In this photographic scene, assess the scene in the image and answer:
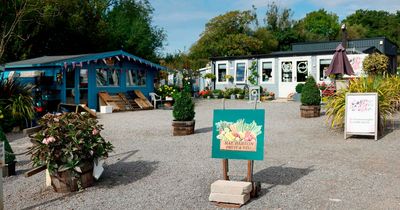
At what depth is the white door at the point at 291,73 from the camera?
24.5 m

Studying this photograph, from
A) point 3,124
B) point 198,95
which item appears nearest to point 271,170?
point 3,124

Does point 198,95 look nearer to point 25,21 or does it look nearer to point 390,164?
→ point 25,21

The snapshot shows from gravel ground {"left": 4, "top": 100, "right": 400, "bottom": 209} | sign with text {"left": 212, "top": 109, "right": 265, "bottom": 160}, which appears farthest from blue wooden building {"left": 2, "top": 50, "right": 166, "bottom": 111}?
sign with text {"left": 212, "top": 109, "right": 265, "bottom": 160}

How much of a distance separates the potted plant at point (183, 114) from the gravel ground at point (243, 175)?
45cm

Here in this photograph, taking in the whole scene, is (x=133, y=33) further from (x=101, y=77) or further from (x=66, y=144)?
(x=66, y=144)

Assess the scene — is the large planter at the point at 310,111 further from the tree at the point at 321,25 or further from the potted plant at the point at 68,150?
the tree at the point at 321,25

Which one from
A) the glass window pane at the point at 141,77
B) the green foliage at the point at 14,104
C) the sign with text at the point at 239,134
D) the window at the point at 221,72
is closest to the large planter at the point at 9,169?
the sign with text at the point at 239,134

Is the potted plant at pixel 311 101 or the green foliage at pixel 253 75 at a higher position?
the green foliage at pixel 253 75

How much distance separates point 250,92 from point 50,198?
18.3m

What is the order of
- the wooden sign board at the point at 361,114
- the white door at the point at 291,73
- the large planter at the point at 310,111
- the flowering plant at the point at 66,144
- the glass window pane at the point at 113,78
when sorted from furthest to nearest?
the white door at the point at 291,73, the glass window pane at the point at 113,78, the large planter at the point at 310,111, the wooden sign board at the point at 361,114, the flowering plant at the point at 66,144

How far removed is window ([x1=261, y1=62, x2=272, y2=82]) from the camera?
25.9m

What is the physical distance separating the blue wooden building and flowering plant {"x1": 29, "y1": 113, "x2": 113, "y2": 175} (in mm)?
11689

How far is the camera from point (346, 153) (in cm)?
776

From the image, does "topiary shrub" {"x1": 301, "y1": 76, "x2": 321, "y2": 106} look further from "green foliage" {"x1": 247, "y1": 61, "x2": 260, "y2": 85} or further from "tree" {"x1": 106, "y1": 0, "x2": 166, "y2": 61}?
"tree" {"x1": 106, "y1": 0, "x2": 166, "y2": 61}
